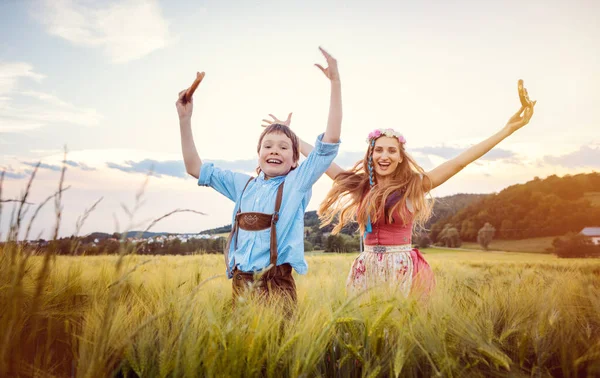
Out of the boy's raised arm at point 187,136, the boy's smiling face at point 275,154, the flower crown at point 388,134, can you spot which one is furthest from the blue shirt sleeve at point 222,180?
the flower crown at point 388,134

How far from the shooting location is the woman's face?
3.92m

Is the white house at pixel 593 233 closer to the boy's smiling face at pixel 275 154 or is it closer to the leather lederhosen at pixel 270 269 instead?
the boy's smiling face at pixel 275 154

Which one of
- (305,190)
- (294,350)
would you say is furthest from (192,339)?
(305,190)

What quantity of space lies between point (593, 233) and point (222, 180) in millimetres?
12715

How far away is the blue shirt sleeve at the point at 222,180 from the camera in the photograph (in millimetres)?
3352

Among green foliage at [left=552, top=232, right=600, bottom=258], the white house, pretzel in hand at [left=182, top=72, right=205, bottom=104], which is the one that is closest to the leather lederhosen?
pretzel in hand at [left=182, top=72, right=205, bottom=104]

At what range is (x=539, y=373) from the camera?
1.53 meters

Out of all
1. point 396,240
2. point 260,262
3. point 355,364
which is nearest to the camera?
point 355,364

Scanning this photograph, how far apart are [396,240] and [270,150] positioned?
1487 millimetres

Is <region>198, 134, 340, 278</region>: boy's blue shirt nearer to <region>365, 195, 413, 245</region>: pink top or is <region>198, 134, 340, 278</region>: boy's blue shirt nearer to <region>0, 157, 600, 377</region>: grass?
<region>0, 157, 600, 377</region>: grass

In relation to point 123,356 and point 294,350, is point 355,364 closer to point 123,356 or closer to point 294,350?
point 294,350

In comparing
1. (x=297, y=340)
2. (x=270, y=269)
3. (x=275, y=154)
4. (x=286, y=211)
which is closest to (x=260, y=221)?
(x=286, y=211)

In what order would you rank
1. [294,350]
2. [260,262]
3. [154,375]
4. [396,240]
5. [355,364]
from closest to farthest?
[154,375]
[294,350]
[355,364]
[260,262]
[396,240]

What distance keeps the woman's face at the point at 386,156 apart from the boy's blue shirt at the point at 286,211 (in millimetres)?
1102
